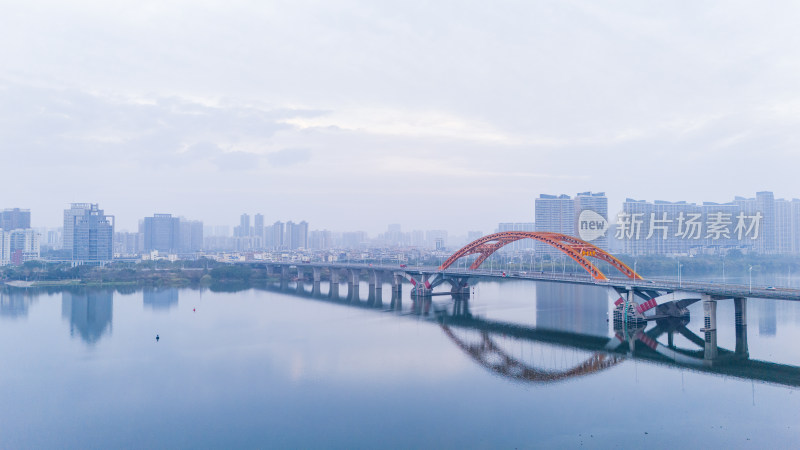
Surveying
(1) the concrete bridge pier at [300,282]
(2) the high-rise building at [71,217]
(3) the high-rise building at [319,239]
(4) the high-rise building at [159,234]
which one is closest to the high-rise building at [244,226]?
(3) the high-rise building at [319,239]

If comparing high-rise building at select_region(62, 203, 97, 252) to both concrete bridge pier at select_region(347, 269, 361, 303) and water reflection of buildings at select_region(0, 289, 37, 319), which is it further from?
concrete bridge pier at select_region(347, 269, 361, 303)

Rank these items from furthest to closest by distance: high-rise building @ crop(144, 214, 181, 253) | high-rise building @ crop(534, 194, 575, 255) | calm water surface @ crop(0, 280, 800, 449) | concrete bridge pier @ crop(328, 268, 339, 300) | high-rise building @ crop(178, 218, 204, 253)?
high-rise building @ crop(178, 218, 204, 253)
high-rise building @ crop(144, 214, 181, 253)
high-rise building @ crop(534, 194, 575, 255)
concrete bridge pier @ crop(328, 268, 339, 300)
calm water surface @ crop(0, 280, 800, 449)

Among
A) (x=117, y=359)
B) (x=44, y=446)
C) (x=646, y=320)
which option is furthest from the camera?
(x=646, y=320)

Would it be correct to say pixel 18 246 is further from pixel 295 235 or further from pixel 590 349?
pixel 590 349

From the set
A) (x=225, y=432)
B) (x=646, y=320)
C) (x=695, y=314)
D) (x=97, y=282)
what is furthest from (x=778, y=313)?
(x=97, y=282)

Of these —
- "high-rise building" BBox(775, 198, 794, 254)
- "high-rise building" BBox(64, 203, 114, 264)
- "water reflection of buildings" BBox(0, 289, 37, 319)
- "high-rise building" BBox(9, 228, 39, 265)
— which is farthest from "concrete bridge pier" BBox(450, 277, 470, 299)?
"high-rise building" BBox(9, 228, 39, 265)

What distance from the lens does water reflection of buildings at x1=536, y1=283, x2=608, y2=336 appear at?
25.1 metres

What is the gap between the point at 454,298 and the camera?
36938 millimetres

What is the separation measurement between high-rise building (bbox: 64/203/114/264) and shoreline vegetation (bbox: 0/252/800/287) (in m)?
7.02

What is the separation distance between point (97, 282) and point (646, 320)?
42.3 metres

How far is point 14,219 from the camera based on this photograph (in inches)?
3472

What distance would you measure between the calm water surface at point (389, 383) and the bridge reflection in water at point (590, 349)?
0.12m

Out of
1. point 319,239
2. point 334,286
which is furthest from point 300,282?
point 319,239

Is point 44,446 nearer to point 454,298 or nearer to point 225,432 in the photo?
point 225,432
